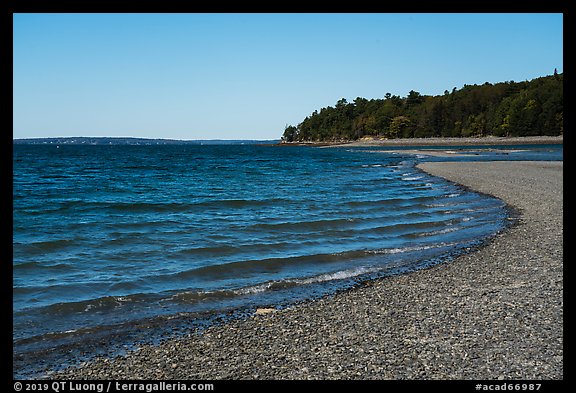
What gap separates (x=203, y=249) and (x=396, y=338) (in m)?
7.61

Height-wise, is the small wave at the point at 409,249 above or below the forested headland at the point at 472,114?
below

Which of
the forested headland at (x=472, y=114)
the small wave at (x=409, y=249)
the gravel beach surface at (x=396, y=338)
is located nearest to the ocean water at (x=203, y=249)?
the small wave at (x=409, y=249)

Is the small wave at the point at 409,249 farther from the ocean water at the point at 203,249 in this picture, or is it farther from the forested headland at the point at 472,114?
the forested headland at the point at 472,114

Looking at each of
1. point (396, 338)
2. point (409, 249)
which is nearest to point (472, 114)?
point (409, 249)

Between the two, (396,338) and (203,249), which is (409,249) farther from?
(396,338)

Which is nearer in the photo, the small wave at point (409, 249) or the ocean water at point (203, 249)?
the ocean water at point (203, 249)

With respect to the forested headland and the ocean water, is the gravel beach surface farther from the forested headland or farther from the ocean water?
the forested headland

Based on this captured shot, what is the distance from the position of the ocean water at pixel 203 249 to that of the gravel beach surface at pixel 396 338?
1.25 m

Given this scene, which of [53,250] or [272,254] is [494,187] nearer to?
[272,254]

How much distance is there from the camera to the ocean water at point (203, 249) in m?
8.69

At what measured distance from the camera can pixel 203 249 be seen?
13195 mm

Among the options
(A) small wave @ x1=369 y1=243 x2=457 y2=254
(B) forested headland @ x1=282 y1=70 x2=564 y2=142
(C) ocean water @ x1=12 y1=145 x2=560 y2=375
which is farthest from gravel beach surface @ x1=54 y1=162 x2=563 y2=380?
(B) forested headland @ x1=282 y1=70 x2=564 y2=142
